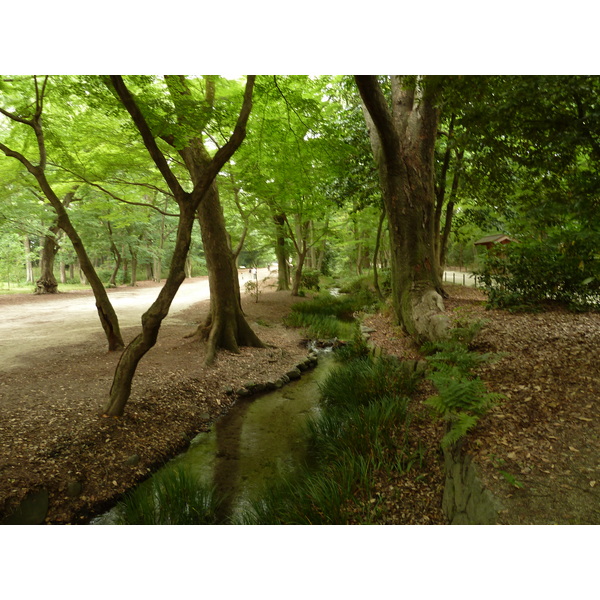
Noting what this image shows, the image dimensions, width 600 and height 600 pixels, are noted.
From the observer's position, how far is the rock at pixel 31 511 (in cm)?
261

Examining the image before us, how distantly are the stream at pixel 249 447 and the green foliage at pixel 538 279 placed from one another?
3429mm

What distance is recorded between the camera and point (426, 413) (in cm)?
344

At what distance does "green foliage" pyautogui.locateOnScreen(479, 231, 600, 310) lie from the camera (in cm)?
459

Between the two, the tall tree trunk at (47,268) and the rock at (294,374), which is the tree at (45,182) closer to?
the rock at (294,374)

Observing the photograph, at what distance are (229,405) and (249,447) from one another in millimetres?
1177

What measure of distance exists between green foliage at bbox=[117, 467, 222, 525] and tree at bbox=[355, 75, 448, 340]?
3.73 metres

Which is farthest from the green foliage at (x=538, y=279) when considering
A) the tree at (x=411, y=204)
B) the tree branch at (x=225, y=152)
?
the tree branch at (x=225, y=152)

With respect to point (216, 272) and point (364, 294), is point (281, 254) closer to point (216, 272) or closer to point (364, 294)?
point (364, 294)

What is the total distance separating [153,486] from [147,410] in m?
1.32

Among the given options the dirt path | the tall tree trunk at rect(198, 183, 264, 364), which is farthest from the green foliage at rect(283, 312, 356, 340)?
the dirt path

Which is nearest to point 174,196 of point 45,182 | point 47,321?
point 45,182

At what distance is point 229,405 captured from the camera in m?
5.13
